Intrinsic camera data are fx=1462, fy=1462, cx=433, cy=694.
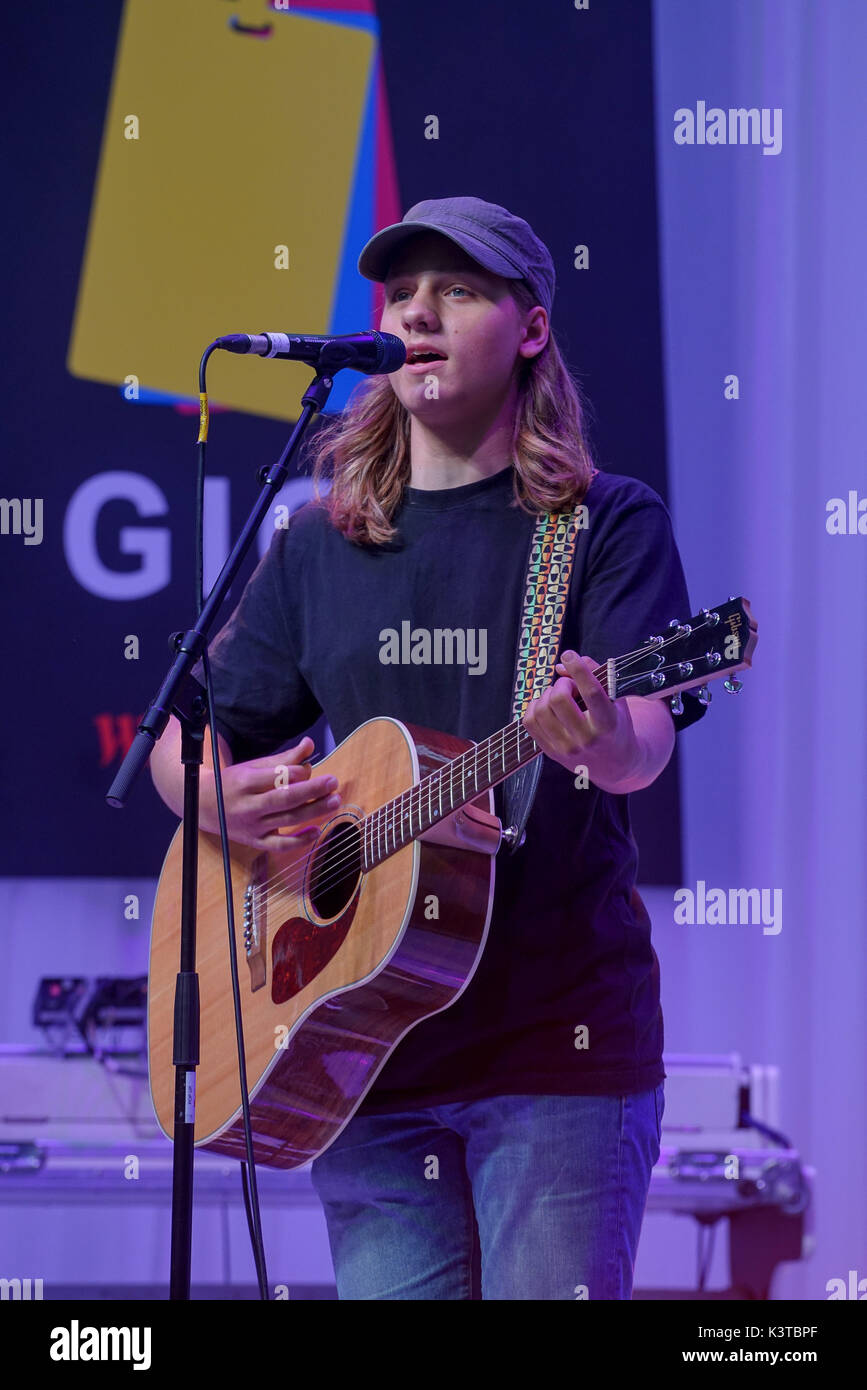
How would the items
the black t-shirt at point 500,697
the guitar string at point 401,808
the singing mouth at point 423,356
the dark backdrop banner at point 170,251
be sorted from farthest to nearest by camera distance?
the dark backdrop banner at point 170,251, the singing mouth at point 423,356, the black t-shirt at point 500,697, the guitar string at point 401,808

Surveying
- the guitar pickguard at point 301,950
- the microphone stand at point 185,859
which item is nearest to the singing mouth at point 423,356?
the microphone stand at point 185,859

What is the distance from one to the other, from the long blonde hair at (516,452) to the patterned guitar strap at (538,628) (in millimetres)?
45

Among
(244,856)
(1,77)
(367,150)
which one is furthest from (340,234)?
(244,856)

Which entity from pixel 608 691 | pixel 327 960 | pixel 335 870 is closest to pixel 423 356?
pixel 608 691

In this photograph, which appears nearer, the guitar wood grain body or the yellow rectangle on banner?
the guitar wood grain body

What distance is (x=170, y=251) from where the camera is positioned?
370 cm

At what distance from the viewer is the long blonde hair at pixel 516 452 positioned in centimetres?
229

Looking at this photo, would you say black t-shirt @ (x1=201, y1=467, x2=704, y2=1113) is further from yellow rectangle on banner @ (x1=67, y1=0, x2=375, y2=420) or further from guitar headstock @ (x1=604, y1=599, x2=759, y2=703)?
yellow rectangle on banner @ (x1=67, y1=0, x2=375, y2=420)

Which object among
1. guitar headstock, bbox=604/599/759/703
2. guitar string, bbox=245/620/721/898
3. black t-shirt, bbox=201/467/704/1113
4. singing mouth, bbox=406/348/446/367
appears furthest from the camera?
singing mouth, bbox=406/348/446/367

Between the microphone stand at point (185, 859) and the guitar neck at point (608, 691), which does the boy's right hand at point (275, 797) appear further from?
the microphone stand at point (185, 859)

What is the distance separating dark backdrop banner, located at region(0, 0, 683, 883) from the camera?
3.63 meters

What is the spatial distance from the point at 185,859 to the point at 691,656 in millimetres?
766

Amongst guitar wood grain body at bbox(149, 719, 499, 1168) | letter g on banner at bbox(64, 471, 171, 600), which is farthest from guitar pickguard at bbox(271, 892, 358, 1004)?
letter g on banner at bbox(64, 471, 171, 600)

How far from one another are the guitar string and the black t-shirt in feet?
0.37
